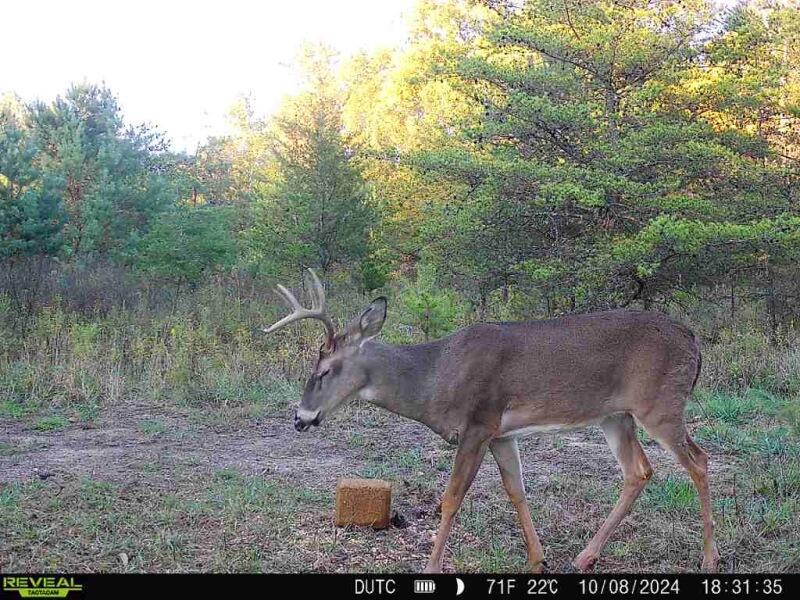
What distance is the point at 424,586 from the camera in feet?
15.3

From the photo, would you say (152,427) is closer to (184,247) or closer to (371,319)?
(371,319)

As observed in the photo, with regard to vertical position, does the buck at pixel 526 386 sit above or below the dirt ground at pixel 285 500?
above

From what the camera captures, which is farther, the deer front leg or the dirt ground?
the dirt ground

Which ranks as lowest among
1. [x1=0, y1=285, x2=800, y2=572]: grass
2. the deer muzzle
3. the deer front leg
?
[x1=0, y1=285, x2=800, y2=572]: grass

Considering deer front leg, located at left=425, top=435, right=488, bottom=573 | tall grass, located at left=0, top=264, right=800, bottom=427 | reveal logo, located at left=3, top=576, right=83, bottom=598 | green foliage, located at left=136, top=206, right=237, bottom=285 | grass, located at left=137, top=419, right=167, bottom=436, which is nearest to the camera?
reveal logo, located at left=3, top=576, right=83, bottom=598

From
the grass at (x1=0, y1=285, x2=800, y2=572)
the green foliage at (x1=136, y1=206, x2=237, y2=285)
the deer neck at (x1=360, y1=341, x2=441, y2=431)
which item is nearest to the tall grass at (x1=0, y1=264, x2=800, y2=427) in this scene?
the grass at (x1=0, y1=285, x2=800, y2=572)

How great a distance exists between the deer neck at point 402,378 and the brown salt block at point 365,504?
59 cm

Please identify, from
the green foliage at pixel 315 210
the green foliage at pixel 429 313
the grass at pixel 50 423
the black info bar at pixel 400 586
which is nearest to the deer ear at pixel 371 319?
the black info bar at pixel 400 586

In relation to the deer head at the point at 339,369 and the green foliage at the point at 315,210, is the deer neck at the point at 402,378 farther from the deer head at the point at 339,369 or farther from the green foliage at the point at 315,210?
the green foliage at the point at 315,210

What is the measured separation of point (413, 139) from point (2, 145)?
1274cm

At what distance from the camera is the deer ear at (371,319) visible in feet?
18.0

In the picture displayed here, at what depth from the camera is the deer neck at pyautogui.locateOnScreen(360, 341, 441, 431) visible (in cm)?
535

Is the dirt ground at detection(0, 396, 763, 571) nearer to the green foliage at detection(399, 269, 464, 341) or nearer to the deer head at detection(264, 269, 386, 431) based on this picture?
the deer head at detection(264, 269, 386, 431)

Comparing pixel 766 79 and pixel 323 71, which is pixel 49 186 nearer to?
pixel 766 79
